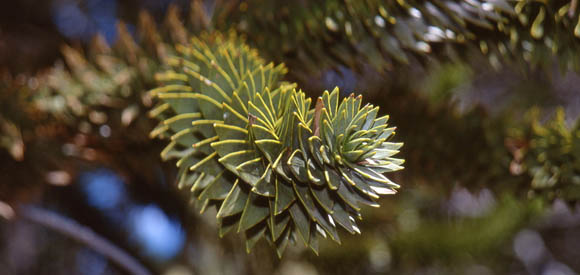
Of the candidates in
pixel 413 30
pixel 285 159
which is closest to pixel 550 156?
pixel 413 30

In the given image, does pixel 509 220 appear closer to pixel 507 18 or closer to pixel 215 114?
pixel 507 18

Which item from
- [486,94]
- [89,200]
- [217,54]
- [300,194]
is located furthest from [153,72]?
[486,94]

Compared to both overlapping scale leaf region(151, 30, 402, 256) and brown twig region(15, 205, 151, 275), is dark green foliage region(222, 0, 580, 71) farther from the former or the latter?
brown twig region(15, 205, 151, 275)

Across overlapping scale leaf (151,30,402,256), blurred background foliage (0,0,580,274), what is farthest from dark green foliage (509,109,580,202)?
overlapping scale leaf (151,30,402,256)

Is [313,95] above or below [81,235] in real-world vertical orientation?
above

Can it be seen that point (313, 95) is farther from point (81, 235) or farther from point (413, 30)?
point (81, 235)
